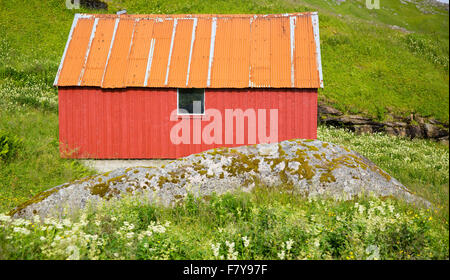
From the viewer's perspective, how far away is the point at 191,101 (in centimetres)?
1252

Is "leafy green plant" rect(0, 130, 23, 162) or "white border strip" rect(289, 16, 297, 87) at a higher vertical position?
"white border strip" rect(289, 16, 297, 87)

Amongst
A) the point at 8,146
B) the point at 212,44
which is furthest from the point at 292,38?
the point at 8,146

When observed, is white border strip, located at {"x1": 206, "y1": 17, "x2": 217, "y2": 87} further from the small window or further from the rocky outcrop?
the rocky outcrop

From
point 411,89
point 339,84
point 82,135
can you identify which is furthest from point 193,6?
point 82,135

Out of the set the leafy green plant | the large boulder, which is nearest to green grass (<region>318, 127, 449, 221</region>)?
the large boulder

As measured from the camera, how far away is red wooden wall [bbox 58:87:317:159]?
12.3 m

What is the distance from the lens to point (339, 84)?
76.6 feet

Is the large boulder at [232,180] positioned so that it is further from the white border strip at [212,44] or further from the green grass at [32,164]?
the white border strip at [212,44]

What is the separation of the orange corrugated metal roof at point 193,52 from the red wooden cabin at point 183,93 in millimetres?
38

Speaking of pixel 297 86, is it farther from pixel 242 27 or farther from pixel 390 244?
pixel 390 244

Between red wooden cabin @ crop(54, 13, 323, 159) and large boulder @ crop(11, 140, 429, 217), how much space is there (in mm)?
5140

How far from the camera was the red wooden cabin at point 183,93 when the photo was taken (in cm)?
1220

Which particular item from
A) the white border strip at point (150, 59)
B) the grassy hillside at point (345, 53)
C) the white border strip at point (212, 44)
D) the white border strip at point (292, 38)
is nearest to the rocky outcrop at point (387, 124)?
the grassy hillside at point (345, 53)

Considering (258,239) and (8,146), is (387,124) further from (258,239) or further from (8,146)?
(8,146)
